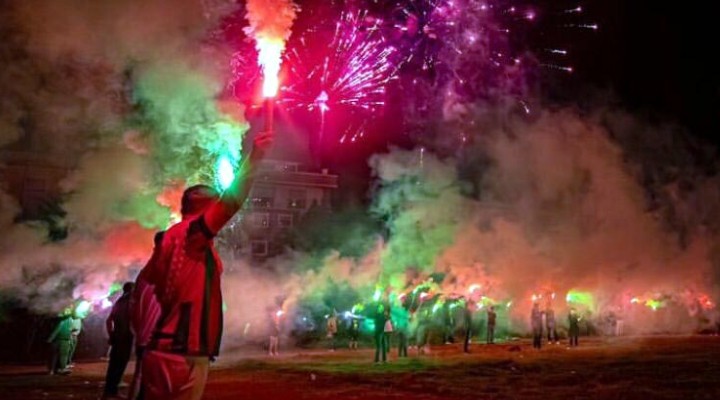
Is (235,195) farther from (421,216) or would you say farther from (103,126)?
(421,216)

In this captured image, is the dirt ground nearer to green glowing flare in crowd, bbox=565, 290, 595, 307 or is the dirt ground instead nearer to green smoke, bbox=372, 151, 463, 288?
green smoke, bbox=372, 151, 463, 288

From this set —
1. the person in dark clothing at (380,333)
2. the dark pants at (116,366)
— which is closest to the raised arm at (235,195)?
the dark pants at (116,366)

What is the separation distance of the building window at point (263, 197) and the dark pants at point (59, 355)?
2336 cm

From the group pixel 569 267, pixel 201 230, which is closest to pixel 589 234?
pixel 569 267

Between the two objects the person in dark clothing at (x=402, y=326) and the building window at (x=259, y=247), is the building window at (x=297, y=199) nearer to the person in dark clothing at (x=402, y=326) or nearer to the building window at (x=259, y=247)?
the building window at (x=259, y=247)

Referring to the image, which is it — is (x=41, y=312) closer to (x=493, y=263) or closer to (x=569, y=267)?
(x=493, y=263)

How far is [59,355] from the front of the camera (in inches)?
493

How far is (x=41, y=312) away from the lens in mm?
14359

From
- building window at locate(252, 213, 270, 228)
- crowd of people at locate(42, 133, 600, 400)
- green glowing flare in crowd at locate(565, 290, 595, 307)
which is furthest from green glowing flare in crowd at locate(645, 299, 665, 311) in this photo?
crowd of people at locate(42, 133, 600, 400)

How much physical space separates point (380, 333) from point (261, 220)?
19.8 metres

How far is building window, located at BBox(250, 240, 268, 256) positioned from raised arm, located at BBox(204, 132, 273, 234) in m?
20.2

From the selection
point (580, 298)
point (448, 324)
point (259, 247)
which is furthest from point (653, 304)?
point (259, 247)

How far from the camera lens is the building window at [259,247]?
24.3 meters

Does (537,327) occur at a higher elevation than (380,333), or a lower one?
higher
